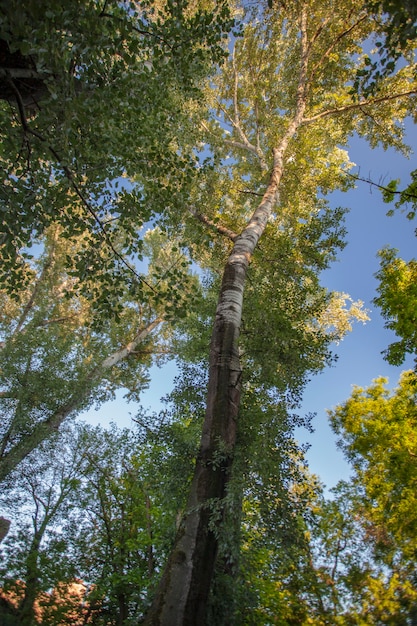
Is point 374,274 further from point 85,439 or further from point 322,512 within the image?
point 85,439

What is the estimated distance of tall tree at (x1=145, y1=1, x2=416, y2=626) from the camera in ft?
18.8

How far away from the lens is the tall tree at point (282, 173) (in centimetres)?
573

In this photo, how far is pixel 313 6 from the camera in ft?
41.7

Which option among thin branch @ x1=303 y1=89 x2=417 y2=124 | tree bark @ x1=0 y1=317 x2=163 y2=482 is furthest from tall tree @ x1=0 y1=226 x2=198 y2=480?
thin branch @ x1=303 y1=89 x2=417 y2=124

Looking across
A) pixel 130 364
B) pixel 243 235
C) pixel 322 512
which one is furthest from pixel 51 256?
pixel 322 512

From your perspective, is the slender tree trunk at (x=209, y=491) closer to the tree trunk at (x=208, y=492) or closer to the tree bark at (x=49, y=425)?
the tree trunk at (x=208, y=492)

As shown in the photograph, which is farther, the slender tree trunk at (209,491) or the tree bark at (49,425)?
the tree bark at (49,425)

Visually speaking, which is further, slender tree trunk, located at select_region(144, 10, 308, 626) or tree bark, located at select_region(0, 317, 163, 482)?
tree bark, located at select_region(0, 317, 163, 482)

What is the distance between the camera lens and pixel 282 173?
501 inches

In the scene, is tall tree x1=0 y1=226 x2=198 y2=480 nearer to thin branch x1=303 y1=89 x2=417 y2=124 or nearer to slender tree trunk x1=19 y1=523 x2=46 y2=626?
slender tree trunk x1=19 y1=523 x2=46 y2=626

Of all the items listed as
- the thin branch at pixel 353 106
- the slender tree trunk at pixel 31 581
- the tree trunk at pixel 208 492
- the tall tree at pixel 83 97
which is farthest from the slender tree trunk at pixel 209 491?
the thin branch at pixel 353 106

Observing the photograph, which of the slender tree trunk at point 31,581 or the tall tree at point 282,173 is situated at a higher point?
the tall tree at point 282,173

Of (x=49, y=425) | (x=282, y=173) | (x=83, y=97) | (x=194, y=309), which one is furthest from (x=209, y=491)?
(x=282, y=173)

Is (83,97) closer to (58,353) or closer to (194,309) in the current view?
(194,309)
